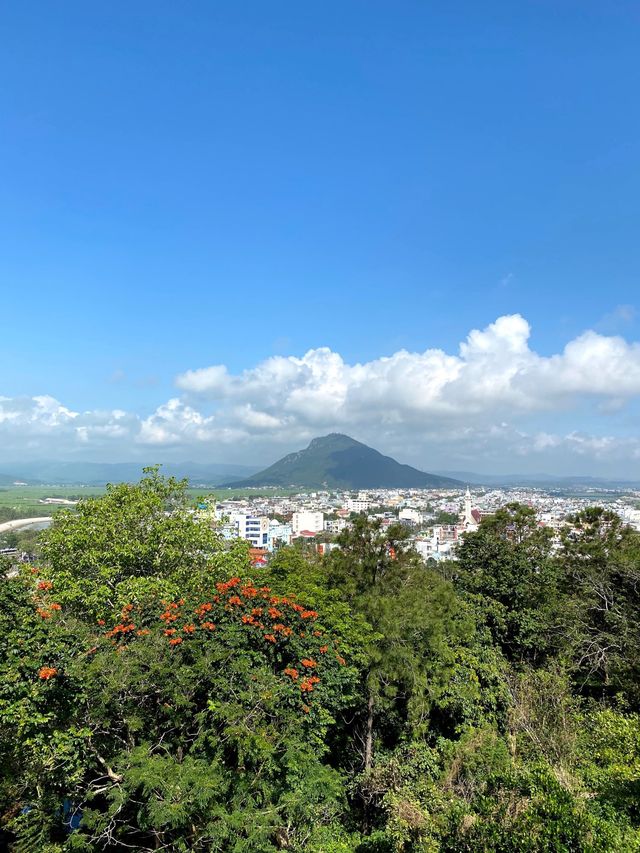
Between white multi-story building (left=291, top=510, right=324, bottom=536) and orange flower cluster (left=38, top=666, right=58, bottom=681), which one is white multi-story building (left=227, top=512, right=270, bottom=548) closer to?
white multi-story building (left=291, top=510, right=324, bottom=536)

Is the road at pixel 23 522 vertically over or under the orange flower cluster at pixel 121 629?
under

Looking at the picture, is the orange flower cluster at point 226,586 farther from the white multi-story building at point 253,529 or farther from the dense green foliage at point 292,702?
the white multi-story building at point 253,529

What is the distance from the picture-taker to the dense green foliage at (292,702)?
4668 millimetres

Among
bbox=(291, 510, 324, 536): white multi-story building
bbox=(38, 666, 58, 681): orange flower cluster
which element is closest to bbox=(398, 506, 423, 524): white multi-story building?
bbox=(291, 510, 324, 536): white multi-story building

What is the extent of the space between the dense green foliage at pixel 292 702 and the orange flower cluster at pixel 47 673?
0.07ft

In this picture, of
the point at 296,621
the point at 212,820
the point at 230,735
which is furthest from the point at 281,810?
the point at 296,621

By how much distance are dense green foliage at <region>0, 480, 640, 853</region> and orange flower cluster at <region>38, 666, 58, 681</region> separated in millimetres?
20

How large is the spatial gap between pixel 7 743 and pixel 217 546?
616 centimetres

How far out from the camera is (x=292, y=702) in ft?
17.8

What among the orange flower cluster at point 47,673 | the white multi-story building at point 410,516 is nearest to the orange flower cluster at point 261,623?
the orange flower cluster at point 47,673

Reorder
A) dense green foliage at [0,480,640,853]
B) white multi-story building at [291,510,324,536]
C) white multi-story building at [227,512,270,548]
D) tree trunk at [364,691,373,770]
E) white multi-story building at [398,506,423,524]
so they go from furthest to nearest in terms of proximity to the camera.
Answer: white multi-story building at [398,506,423,524] → white multi-story building at [291,510,324,536] → white multi-story building at [227,512,270,548] → tree trunk at [364,691,373,770] → dense green foliage at [0,480,640,853]

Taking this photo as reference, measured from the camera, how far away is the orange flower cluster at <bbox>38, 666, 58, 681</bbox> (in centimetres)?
471

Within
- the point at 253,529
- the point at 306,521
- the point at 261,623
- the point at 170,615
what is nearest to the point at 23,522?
the point at 253,529

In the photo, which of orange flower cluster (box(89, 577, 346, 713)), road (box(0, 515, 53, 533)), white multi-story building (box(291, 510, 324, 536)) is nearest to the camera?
orange flower cluster (box(89, 577, 346, 713))
